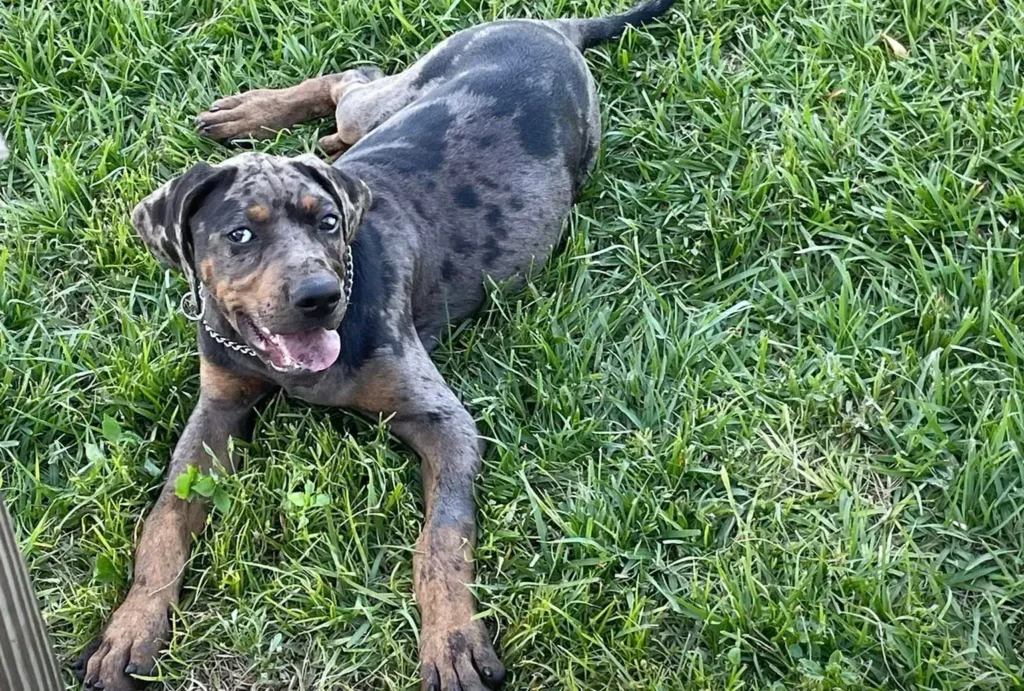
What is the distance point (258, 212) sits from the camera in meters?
3.85

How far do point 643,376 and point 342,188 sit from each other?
137 cm

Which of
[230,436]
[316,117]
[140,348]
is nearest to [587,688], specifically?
[230,436]

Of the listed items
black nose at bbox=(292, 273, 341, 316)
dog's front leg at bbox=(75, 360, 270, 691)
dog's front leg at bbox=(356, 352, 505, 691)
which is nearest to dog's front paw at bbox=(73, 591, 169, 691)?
dog's front leg at bbox=(75, 360, 270, 691)

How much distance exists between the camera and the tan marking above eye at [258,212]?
3.85 meters

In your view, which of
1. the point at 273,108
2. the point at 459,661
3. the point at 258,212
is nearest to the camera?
the point at 459,661

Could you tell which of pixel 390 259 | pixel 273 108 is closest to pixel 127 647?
pixel 390 259

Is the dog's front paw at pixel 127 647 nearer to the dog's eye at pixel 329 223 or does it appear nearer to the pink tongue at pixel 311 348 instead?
the pink tongue at pixel 311 348

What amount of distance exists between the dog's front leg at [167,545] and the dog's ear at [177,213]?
48 cm

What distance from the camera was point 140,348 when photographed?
4.64 metres

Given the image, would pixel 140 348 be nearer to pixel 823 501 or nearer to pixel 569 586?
pixel 569 586

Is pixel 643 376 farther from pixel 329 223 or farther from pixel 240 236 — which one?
pixel 240 236

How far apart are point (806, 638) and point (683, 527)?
23.5 inches

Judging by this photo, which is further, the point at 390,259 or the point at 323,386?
the point at 390,259

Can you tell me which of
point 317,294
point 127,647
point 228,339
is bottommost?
point 127,647
